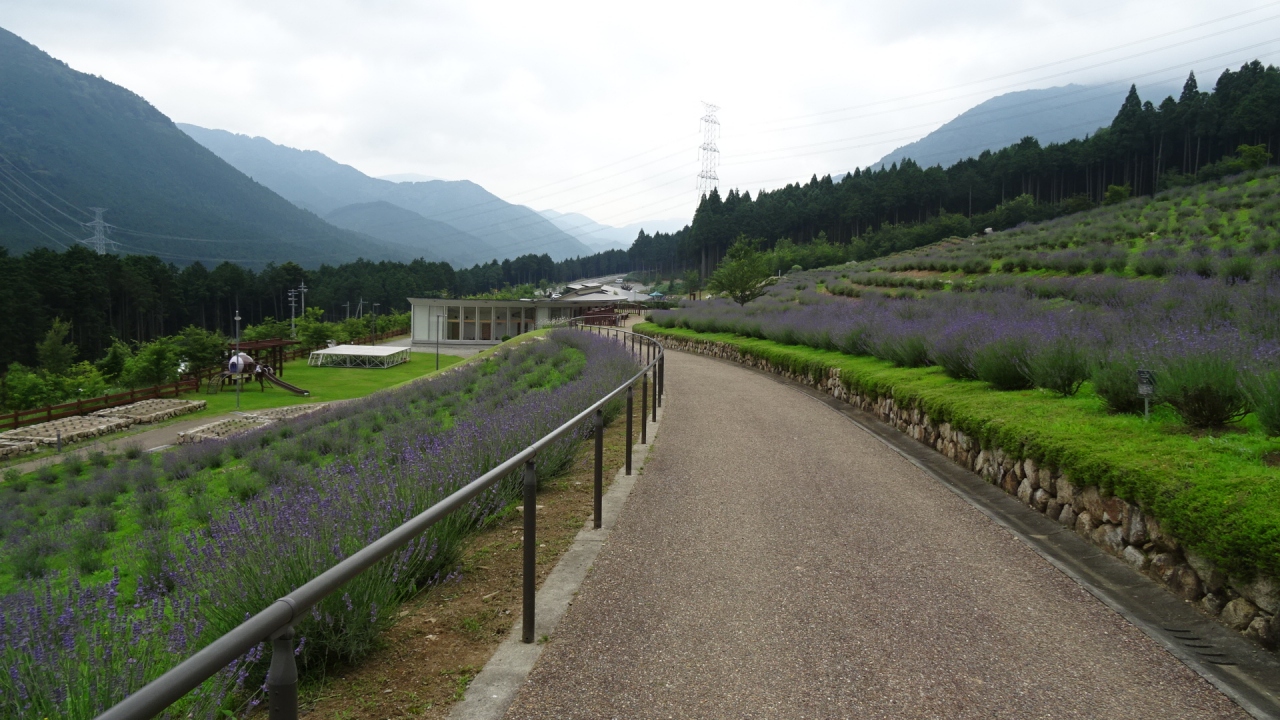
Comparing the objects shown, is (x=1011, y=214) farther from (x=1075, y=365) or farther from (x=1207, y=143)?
(x=1075, y=365)

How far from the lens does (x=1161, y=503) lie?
4797 millimetres

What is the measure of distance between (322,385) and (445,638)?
166 feet

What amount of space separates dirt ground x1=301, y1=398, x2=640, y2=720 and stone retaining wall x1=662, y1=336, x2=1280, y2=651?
13.7 ft

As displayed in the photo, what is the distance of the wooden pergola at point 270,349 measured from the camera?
5074 cm

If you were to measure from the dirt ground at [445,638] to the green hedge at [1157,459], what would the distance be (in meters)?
4.20

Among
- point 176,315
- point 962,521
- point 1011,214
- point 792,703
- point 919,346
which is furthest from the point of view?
point 176,315

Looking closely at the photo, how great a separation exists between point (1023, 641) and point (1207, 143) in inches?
3895

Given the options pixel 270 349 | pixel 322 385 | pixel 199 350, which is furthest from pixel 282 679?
pixel 270 349

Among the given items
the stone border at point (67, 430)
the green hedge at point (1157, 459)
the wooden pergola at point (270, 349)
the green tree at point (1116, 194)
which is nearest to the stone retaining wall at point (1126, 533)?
the green hedge at point (1157, 459)

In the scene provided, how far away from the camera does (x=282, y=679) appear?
181 cm

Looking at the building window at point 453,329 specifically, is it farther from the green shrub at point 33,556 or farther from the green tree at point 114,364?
the green shrub at point 33,556

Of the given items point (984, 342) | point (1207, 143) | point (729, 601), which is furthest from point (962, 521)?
point (1207, 143)

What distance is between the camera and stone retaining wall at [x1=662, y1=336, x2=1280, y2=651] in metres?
4.05

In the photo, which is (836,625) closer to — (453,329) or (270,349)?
(270,349)
